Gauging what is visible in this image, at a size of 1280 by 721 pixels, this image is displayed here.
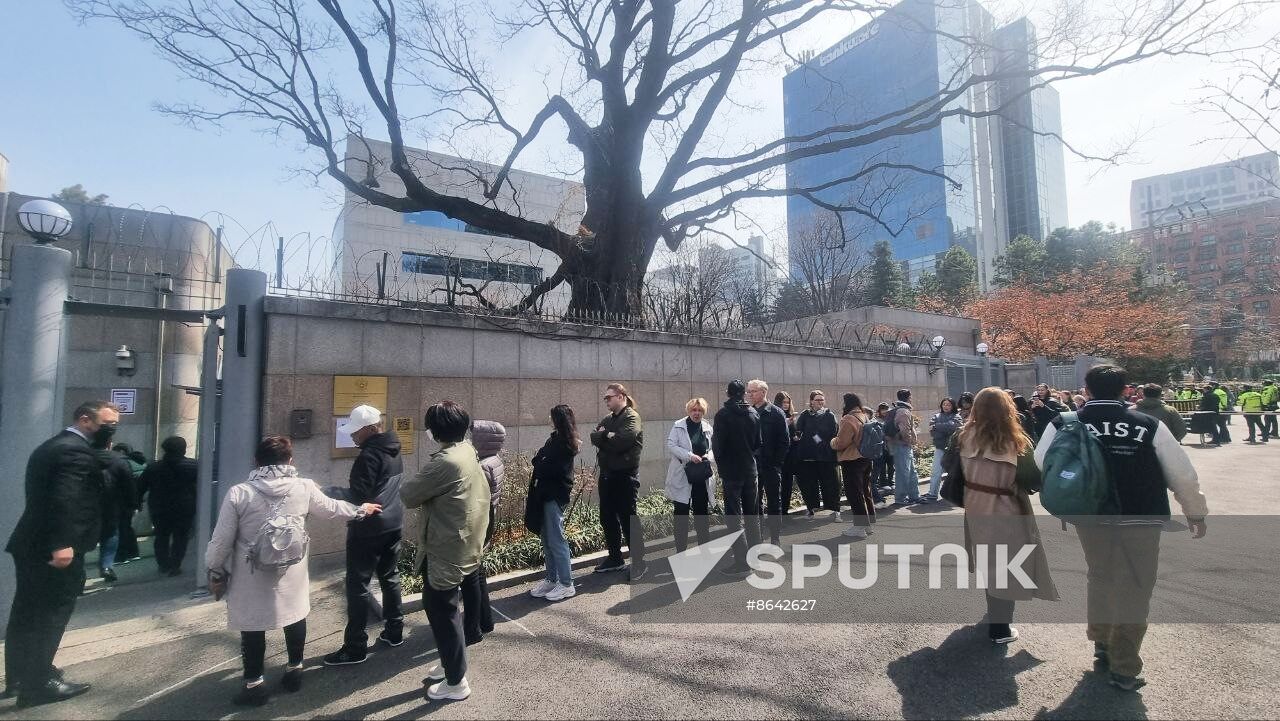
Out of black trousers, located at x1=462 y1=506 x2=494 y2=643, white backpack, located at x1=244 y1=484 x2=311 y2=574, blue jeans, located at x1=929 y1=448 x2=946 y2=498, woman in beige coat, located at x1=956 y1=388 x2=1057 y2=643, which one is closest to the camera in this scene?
white backpack, located at x1=244 y1=484 x2=311 y2=574

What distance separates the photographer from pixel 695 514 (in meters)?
6.05

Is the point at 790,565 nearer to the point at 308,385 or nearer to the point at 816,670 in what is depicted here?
the point at 816,670

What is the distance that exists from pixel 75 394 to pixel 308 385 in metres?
4.36

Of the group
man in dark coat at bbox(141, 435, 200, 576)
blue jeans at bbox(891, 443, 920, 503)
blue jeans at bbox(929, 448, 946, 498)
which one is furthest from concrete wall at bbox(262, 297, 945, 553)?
blue jeans at bbox(929, 448, 946, 498)

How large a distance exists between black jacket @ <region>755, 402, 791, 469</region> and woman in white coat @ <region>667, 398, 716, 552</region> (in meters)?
0.78

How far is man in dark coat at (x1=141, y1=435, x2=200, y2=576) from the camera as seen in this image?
6.07 m

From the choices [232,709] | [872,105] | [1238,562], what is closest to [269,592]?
[232,709]

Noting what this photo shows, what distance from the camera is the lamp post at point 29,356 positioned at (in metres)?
4.41

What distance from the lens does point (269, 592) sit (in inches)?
134

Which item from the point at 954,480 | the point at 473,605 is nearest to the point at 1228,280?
the point at 954,480

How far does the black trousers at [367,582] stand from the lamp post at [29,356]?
2939 mm

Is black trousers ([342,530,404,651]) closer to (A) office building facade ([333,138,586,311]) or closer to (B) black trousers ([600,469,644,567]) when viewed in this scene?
(B) black trousers ([600,469,644,567])

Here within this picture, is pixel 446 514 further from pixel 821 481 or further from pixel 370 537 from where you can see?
pixel 821 481

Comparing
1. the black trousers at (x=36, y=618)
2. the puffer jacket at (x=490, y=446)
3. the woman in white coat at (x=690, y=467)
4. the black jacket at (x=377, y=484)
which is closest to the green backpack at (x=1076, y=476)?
the woman in white coat at (x=690, y=467)
